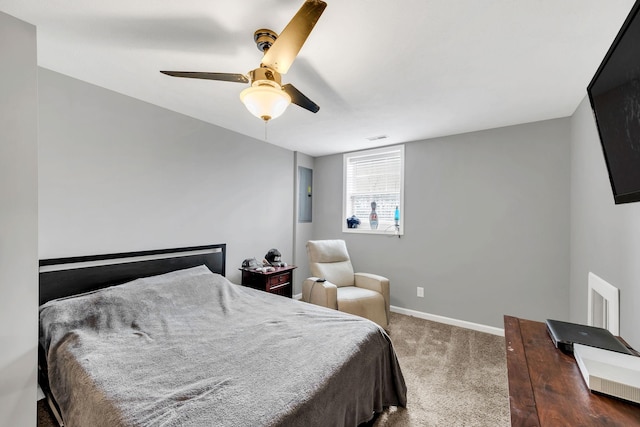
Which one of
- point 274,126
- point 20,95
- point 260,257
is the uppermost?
point 274,126

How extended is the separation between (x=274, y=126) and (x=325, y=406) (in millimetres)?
2660

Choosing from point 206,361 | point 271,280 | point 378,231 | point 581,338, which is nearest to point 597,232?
point 581,338

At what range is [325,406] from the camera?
1.21 metres

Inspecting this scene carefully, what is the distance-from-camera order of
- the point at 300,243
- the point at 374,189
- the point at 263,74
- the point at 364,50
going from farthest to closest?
the point at 300,243
the point at 374,189
the point at 364,50
the point at 263,74

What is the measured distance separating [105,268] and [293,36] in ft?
7.37

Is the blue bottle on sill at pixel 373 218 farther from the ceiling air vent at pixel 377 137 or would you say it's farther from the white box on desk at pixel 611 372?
the white box on desk at pixel 611 372

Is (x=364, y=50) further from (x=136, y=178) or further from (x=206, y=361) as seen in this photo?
(x=136, y=178)

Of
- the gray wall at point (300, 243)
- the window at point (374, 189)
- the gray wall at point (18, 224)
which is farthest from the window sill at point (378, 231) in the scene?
the gray wall at point (18, 224)

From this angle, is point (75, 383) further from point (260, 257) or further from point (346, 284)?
point (346, 284)

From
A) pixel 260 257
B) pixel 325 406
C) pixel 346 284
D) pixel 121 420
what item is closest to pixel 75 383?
pixel 121 420

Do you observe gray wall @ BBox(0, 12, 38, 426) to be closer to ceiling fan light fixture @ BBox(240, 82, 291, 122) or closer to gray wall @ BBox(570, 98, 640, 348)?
ceiling fan light fixture @ BBox(240, 82, 291, 122)

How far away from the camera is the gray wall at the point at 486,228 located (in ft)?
8.74

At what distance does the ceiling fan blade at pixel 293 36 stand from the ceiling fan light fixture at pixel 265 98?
0.12 m

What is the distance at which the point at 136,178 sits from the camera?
7.72 feet
